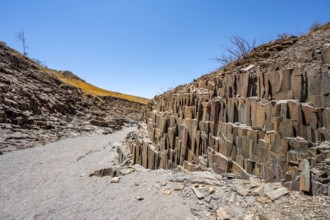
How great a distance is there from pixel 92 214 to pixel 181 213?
242cm

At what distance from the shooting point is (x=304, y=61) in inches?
221

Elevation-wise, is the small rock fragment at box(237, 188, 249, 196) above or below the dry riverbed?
above

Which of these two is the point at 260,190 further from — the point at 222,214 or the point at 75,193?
the point at 75,193

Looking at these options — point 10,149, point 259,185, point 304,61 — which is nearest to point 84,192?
point 259,185

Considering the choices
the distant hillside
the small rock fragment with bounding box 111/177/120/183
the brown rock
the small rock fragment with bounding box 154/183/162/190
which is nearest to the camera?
the brown rock

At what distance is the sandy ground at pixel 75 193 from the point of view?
538cm

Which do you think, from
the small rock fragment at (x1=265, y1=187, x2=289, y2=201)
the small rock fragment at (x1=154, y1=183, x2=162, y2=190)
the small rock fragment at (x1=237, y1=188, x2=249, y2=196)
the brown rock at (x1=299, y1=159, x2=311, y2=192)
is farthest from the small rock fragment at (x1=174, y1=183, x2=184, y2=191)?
the brown rock at (x1=299, y1=159, x2=311, y2=192)

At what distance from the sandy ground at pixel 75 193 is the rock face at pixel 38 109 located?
4999 mm

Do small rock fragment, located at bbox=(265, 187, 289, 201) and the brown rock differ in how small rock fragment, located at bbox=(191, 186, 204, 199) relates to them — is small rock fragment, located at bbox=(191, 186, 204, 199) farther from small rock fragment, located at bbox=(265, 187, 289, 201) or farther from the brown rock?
the brown rock

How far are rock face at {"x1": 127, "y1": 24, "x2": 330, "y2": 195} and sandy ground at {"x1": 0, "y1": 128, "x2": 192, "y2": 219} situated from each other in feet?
5.23

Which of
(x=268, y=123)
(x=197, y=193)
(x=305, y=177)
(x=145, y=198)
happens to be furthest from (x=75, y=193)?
(x=305, y=177)

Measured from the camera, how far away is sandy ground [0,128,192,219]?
5.38 meters

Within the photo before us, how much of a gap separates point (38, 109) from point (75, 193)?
59.5 feet

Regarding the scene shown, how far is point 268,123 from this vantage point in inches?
195
